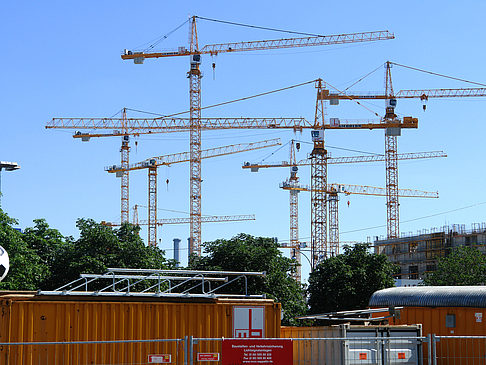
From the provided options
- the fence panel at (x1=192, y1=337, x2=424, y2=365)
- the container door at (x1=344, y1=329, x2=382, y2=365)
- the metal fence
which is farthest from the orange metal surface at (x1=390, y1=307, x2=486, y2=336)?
the container door at (x1=344, y1=329, x2=382, y2=365)

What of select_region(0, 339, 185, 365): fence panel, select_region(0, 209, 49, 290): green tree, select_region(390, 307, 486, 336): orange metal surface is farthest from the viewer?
select_region(0, 209, 49, 290): green tree

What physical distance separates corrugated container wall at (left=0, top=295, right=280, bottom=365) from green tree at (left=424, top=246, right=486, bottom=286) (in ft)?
162

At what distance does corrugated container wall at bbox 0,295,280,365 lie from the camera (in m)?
17.6

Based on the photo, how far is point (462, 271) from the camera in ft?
226

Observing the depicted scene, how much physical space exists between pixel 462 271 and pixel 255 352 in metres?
57.3

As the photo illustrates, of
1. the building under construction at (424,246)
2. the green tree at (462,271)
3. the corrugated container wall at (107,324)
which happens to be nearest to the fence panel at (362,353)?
the corrugated container wall at (107,324)

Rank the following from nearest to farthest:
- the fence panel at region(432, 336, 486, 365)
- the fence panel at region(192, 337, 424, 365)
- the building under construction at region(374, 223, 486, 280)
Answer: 1. the fence panel at region(192, 337, 424, 365)
2. the fence panel at region(432, 336, 486, 365)
3. the building under construction at region(374, 223, 486, 280)

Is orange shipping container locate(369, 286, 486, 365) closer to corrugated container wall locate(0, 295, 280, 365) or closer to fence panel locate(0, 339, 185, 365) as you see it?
corrugated container wall locate(0, 295, 280, 365)

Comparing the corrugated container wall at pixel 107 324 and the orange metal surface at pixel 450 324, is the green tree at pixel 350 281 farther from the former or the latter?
the corrugated container wall at pixel 107 324

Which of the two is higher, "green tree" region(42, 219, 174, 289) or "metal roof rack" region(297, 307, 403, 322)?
"green tree" region(42, 219, 174, 289)

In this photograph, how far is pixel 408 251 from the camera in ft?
478

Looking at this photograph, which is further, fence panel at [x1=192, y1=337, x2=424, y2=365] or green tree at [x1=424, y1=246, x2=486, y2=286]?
green tree at [x1=424, y1=246, x2=486, y2=286]

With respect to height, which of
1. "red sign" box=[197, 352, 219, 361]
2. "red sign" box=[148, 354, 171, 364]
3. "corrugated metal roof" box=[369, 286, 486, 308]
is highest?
"corrugated metal roof" box=[369, 286, 486, 308]

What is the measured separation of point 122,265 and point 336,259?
55.5ft
